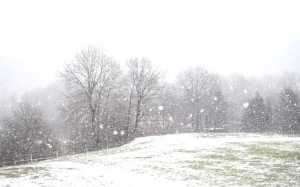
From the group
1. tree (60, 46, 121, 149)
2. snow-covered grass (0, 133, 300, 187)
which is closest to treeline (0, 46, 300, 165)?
tree (60, 46, 121, 149)

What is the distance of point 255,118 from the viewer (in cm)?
6894

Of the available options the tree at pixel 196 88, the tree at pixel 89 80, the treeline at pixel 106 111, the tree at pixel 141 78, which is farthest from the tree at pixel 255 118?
the tree at pixel 89 80

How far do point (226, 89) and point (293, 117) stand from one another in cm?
6497

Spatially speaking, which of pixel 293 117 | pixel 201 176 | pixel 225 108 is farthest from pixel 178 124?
pixel 201 176

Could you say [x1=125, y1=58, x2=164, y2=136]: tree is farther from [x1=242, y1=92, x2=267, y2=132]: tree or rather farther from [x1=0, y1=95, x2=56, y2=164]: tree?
[x1=242, y1=92, x2=267, y2=132]: tree

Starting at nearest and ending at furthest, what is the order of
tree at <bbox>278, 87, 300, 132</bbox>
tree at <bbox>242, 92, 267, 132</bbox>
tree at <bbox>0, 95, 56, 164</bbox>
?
1. tree at <bbox>0, 95, 56, 164</bbox>
2. tree at <bbox>278, 87, 300, 132</bbox>
3. tree at <bbox>242, 92, 267, 132</bbox>

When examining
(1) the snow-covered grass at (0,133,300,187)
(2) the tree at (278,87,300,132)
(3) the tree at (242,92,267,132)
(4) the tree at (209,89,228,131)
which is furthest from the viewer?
(4) the tree at (209,89,228,131)

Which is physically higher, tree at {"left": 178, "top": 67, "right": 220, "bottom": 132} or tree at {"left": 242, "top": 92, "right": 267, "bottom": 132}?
tree at {"left": 178, "top": 67, "right": 220, "bottom": 132}

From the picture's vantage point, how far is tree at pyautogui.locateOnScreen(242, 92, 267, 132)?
68.6m

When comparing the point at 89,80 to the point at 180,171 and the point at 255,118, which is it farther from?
the point at 255,118

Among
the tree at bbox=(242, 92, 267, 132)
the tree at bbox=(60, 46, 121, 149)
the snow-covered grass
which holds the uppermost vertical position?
the tree at bbox=(60, 46, 121, 149)

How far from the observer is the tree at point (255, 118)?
68562 mm

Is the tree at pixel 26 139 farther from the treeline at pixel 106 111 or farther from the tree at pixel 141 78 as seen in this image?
the tree at pixel 141 78

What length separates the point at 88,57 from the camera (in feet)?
143
